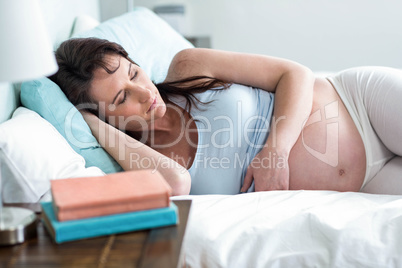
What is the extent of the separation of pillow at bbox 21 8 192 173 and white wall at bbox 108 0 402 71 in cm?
106

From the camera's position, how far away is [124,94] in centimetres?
140

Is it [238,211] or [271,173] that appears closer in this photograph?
[238,211]

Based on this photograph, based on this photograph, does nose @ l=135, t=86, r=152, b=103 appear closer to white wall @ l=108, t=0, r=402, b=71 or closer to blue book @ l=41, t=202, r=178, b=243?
blue book @ l=41, t=202, r=178, b=243

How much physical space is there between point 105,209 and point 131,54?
113 centimetres

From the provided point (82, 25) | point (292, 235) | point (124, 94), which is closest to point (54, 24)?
point (82, 25)

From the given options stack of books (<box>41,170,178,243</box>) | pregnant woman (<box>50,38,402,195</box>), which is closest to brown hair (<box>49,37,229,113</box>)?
pregnant woman (<box>50,38,402,195</box>)

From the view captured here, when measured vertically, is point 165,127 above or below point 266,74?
below

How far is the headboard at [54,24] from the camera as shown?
4.18ft

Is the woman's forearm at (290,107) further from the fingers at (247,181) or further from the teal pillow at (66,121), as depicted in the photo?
the teal pillow at (66,121)

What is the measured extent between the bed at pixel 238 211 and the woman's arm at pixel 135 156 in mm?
34

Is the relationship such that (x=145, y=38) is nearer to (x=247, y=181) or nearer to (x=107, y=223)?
(x=247, y=181)

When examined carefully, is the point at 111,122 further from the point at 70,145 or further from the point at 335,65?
the point at 335,65

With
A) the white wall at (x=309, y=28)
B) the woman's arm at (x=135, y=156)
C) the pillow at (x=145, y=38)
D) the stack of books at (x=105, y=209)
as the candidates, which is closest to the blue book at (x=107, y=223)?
the stack of books at (x=105, y=209)

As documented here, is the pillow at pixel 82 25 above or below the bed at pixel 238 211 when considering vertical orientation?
above
